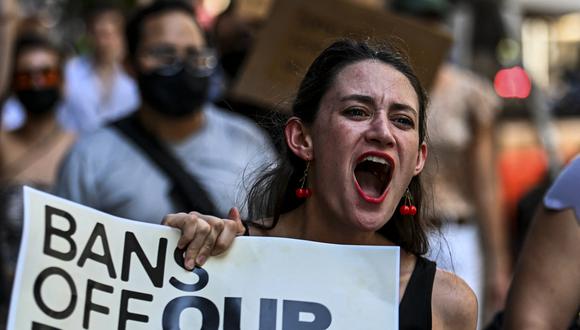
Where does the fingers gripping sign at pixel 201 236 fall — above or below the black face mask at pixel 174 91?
below

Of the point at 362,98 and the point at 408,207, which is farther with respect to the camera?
the point at 408,207

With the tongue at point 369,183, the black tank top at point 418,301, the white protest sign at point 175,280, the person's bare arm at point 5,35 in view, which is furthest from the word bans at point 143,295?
the person's bare arm at point 5,35

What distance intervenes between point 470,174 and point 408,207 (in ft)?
11.1

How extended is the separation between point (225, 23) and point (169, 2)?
4.43 feet

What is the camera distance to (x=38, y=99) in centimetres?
631

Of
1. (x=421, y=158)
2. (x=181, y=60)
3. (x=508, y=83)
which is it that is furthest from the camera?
(x=508, y=83)

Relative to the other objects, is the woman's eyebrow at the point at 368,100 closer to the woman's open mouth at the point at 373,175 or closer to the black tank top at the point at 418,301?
the woman's open mouth at the point at 373,175

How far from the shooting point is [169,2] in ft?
18.4

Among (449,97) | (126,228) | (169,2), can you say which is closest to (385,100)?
(126,228)

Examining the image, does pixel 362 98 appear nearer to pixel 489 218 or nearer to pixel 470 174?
pixel 470 174

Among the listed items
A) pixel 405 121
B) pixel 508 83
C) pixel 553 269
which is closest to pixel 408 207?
pixel 405 121

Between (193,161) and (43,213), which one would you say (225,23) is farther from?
(43,213)

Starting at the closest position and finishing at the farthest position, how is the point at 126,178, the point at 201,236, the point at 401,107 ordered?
the point at 201,236
the point at 401,107
the point at 126,178

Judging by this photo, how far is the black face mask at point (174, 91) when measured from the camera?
5.26 meters
